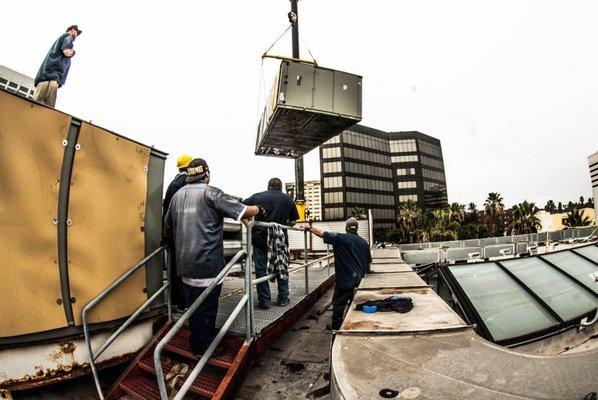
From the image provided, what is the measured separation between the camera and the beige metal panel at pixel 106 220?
2715mm

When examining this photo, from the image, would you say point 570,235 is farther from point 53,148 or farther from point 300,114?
point 53,148

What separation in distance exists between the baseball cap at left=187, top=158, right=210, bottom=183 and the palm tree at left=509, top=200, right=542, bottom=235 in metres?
68.1

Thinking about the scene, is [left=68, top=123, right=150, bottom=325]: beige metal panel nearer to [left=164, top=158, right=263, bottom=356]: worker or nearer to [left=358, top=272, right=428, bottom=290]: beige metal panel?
[left=164, top=158, right=263, bottom=356]: worker

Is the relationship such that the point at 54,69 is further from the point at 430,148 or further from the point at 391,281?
the point at 430,148

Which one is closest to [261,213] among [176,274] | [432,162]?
[176,274]

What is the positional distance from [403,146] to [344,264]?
83.3 metres

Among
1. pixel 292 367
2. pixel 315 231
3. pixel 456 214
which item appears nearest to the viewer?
pixel 292 367

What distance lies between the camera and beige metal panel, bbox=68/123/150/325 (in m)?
2.71

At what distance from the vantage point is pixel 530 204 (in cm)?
5528

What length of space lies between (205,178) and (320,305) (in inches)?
143

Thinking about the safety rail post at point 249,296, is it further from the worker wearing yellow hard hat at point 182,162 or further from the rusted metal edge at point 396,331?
the worker wearing yellow hard hat at point 182,162

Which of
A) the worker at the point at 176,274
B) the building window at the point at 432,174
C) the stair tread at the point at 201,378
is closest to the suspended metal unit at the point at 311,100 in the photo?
the worker at the point at 176,274

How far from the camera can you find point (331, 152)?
71.1 metres

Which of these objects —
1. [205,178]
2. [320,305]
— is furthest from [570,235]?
[205,178]
